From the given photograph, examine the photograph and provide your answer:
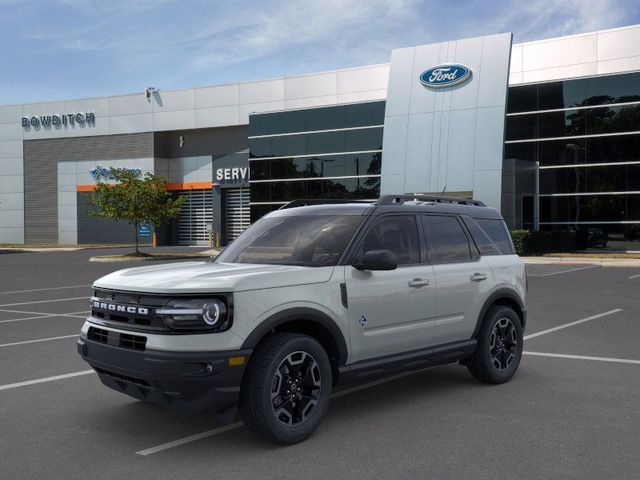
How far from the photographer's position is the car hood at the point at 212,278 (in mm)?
4582

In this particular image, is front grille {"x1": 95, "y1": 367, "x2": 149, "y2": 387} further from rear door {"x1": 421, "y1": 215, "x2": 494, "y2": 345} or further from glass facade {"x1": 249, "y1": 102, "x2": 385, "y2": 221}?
glass facade {"x1": 249, "y1": 102, "x2": 385, "y2": 221}

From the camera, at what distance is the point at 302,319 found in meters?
4.95

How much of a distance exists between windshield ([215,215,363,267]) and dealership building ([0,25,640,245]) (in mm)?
25730


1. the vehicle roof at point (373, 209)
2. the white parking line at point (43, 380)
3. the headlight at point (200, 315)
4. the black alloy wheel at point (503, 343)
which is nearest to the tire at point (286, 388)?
the headlight at point (200, 315)

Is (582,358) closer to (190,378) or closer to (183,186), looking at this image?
(190,378)

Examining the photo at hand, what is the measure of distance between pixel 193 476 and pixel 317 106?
35567 millimetres

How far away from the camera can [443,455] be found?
4559mm

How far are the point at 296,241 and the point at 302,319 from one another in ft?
3.26

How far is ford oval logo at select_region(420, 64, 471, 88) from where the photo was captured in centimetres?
3167

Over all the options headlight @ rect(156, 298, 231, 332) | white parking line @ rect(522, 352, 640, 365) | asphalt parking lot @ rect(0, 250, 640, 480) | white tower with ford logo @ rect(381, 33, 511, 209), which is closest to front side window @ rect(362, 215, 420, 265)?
asphalt parking lot @ rect(0, 250, 640, 480)

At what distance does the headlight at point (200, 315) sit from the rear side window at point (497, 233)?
331cm

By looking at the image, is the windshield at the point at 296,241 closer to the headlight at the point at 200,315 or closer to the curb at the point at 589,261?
the headlight at the point at 200,315

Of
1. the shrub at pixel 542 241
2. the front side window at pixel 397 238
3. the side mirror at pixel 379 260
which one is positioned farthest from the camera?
the shrub at pixel 542 241

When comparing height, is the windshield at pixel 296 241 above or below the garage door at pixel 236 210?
below
